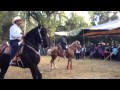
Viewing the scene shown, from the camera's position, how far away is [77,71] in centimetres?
819

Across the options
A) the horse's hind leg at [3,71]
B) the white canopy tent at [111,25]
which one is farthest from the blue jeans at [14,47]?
the white canopy tent at [111,25]

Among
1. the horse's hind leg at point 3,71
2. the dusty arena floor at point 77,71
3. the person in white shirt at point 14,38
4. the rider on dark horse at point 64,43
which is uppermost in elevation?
the person in white shirt at point 14,38

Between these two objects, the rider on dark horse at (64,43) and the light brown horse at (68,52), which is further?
the light brown horse at (68,52)

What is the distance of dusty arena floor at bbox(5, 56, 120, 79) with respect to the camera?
7.19 meters

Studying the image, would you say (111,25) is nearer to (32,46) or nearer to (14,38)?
(32,46)

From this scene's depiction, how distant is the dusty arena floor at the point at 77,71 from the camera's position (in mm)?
7191

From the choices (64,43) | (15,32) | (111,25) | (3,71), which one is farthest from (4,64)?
(111,25)

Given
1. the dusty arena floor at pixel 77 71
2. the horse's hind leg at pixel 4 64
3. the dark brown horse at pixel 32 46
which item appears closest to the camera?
the dark brown horse at pixel 32 46

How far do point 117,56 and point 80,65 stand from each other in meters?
1.35

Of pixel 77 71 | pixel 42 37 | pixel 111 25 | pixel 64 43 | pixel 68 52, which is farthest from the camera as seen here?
pixel 111 25

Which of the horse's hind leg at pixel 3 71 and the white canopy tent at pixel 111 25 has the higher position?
the white canopy tent at pixel 111 25

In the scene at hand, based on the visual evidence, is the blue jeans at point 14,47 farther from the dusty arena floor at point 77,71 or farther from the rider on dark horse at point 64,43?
the rider on dark horse at point 64,43

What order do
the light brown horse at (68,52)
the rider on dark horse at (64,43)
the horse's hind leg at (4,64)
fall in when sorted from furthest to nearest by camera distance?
the light brown horse at (68,52), the rider on dark horse at (64,43), the horse's hind leg at (4,64)
